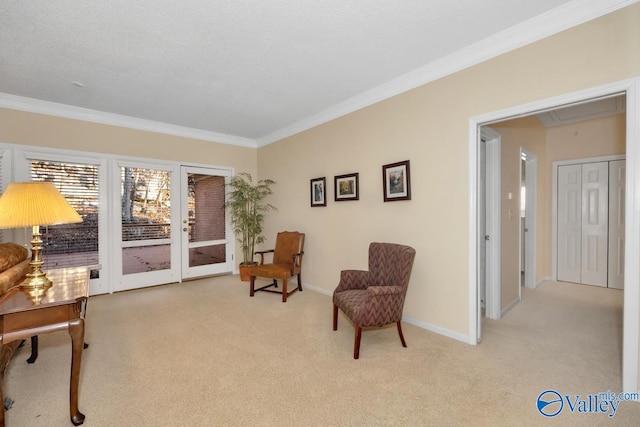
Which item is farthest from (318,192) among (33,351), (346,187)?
(33,351)

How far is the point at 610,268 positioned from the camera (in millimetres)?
4387

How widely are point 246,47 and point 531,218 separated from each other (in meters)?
4.79

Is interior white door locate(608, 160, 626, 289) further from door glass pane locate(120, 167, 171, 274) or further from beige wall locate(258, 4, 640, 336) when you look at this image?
door glass pane locate(120, 167, 171, 274)

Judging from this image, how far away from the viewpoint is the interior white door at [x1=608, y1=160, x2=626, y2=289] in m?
4.27

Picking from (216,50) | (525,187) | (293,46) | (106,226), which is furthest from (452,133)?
(106,226)

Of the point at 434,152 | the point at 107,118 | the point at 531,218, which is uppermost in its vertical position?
the point at 107,118

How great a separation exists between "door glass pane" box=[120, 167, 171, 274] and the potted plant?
42.4 inches

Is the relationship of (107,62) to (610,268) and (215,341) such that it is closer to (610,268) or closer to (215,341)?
(215,341)

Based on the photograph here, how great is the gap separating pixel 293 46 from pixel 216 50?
709mm

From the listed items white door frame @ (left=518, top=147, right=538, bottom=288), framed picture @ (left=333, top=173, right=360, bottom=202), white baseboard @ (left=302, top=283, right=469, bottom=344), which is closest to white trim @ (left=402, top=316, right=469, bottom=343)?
white baseboard @ (left=302, top=283, right=469, bottom=344)

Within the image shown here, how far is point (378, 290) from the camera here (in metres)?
2.41

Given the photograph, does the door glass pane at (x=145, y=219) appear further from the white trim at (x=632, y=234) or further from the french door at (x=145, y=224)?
the white trim at (x=632, y=234)

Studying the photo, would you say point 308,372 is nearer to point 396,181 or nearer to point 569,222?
point 396,181

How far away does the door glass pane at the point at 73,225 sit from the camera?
3.84m
